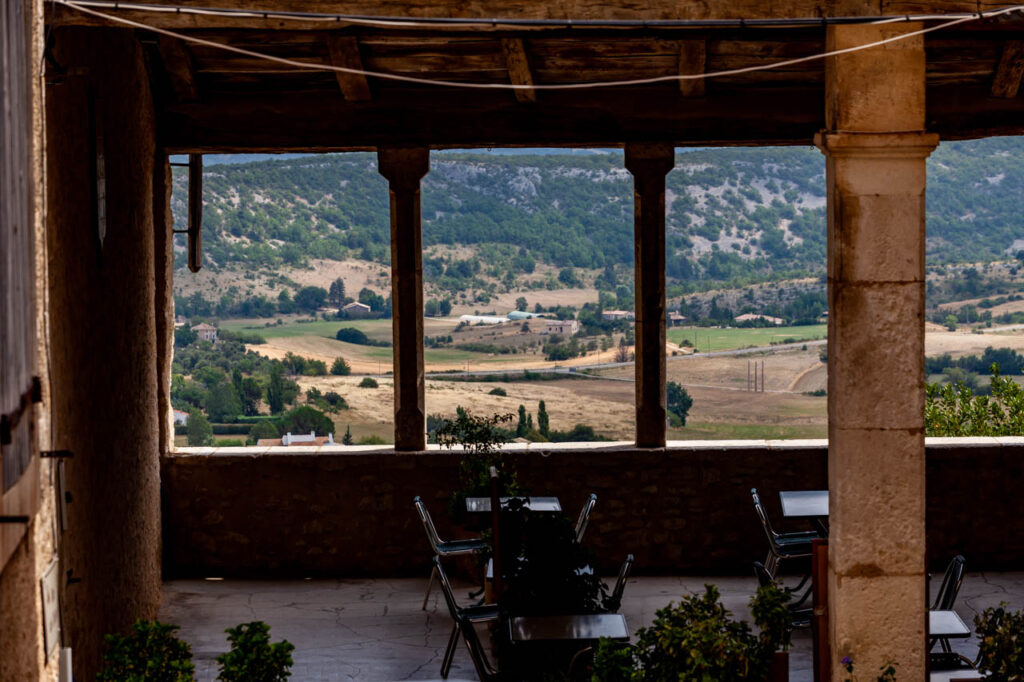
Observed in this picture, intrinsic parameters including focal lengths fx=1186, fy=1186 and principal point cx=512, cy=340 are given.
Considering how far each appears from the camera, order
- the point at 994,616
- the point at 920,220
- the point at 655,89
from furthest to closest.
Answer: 1. the point at 655,89
2. the point at 920,220
3. the point at 994,616

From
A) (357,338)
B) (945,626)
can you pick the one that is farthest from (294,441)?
(357,338)

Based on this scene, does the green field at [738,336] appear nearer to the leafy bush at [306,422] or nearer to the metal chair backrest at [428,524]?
the leafy bush at [306,422]

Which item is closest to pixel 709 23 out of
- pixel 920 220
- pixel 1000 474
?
pixel 920 220

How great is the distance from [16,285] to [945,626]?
4154 millimetres

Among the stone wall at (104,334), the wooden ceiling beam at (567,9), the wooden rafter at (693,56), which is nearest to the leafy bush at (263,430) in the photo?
the stone wall at (104,334)

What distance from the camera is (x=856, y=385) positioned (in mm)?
5074

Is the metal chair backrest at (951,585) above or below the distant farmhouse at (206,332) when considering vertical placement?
below

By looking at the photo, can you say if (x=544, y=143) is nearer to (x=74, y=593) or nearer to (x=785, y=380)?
(x=74, y=593)

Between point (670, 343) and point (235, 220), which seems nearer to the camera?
point (235, 220)

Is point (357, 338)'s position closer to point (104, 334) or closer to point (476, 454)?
point (476, 454)

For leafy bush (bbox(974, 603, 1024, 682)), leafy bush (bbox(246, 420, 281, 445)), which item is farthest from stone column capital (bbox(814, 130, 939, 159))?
leafy bush (bbox(246, 420, 281, 445))

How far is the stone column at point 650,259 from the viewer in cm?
791

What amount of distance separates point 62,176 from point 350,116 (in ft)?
10.5

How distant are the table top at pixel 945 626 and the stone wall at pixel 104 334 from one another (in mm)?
3647
